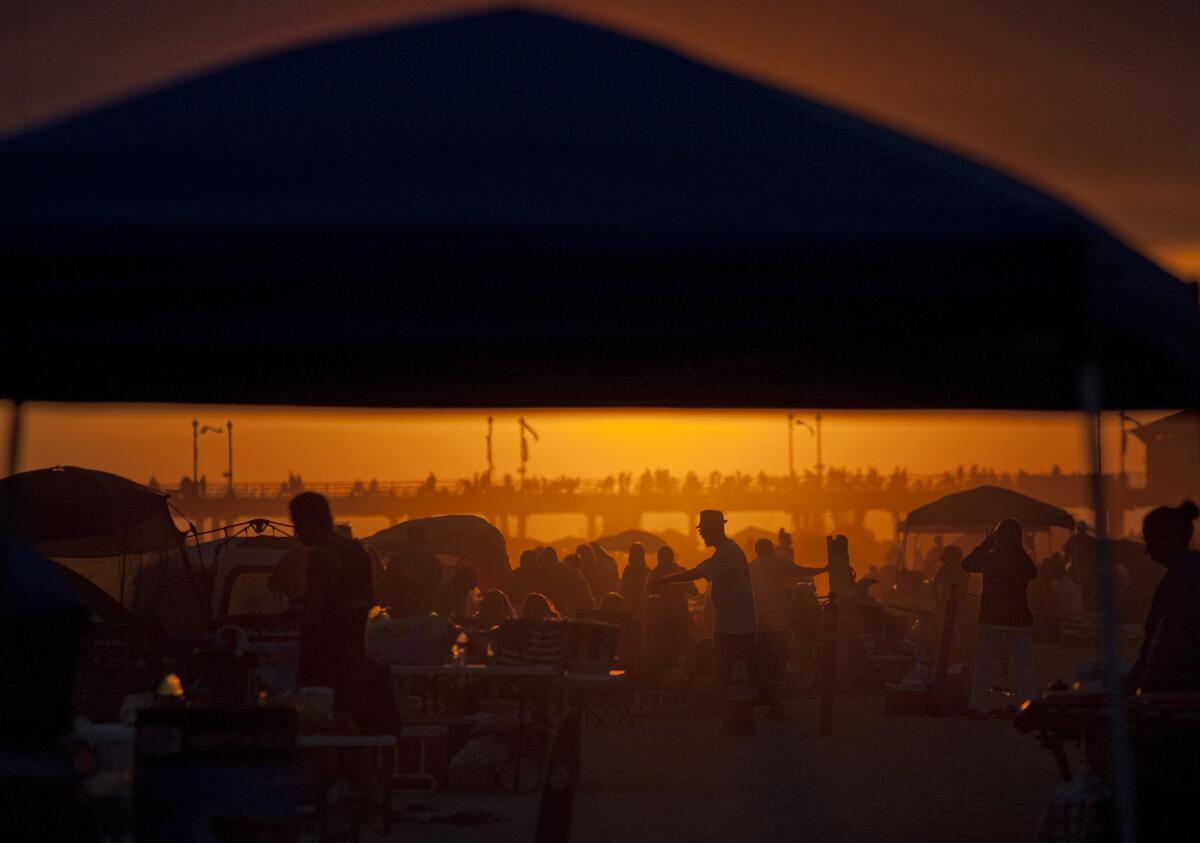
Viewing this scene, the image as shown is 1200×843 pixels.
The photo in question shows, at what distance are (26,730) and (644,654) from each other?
436 inches

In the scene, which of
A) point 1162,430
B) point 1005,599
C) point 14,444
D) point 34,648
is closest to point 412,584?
point 1005,599

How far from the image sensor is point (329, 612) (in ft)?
20.8

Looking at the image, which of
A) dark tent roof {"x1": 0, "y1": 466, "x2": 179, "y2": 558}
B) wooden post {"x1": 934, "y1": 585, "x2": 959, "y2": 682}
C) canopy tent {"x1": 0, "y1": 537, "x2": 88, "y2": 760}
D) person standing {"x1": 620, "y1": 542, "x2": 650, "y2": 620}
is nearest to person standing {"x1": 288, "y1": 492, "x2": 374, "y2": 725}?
canopy tent {"x1": 0, "y1": 537, "x2": 88, "y2": 760}

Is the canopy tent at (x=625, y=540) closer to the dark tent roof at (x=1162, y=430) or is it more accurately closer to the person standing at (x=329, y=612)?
the dark tent roof at (x=1162, y=430)

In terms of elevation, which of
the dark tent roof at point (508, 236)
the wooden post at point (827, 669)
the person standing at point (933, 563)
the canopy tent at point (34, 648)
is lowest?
the wooden post at point (827, 669)

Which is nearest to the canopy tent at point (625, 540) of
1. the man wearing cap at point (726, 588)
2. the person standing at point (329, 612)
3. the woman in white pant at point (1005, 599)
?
the woman in white pant at point (1005, 599)

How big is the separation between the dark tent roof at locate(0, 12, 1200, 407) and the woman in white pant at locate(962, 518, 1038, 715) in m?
9.14

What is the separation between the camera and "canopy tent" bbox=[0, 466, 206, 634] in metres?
15.4

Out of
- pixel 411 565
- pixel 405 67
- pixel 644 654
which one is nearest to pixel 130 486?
pixel 411 565

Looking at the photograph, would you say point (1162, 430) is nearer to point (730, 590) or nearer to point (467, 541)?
point (467, 541)

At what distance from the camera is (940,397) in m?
6.91

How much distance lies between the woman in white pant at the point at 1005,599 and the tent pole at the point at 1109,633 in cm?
905

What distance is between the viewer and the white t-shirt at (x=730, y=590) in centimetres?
1327

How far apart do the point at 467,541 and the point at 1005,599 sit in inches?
557
